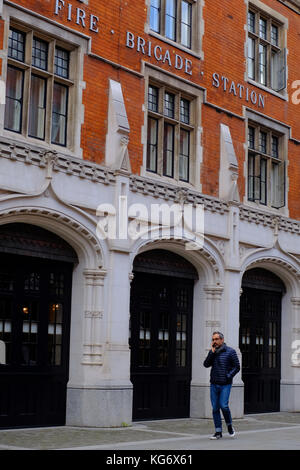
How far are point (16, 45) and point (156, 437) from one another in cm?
781

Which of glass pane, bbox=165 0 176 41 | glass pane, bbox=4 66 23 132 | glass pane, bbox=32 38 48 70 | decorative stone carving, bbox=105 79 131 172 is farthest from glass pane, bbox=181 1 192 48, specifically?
glass pane, bbox=4 66 23 132

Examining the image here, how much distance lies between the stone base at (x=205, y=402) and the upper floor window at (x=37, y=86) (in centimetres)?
670

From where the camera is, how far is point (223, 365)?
44.3 ft

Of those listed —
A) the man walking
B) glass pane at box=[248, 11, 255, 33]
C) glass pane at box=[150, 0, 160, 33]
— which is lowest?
the man walking

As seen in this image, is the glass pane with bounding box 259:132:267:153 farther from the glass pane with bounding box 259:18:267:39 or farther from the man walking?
the man walking

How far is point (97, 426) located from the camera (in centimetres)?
1503

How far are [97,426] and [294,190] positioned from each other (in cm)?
1002

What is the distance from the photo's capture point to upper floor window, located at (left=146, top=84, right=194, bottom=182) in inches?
699

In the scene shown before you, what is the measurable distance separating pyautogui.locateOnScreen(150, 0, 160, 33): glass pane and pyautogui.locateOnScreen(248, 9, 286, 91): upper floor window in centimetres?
383

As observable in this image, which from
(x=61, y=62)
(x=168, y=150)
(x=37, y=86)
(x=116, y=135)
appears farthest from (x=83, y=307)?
(x=61, y=62)

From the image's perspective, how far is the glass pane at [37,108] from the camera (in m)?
15.1

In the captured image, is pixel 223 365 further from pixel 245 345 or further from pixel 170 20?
pixel 170 20

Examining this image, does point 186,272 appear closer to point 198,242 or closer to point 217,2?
point 198,242
